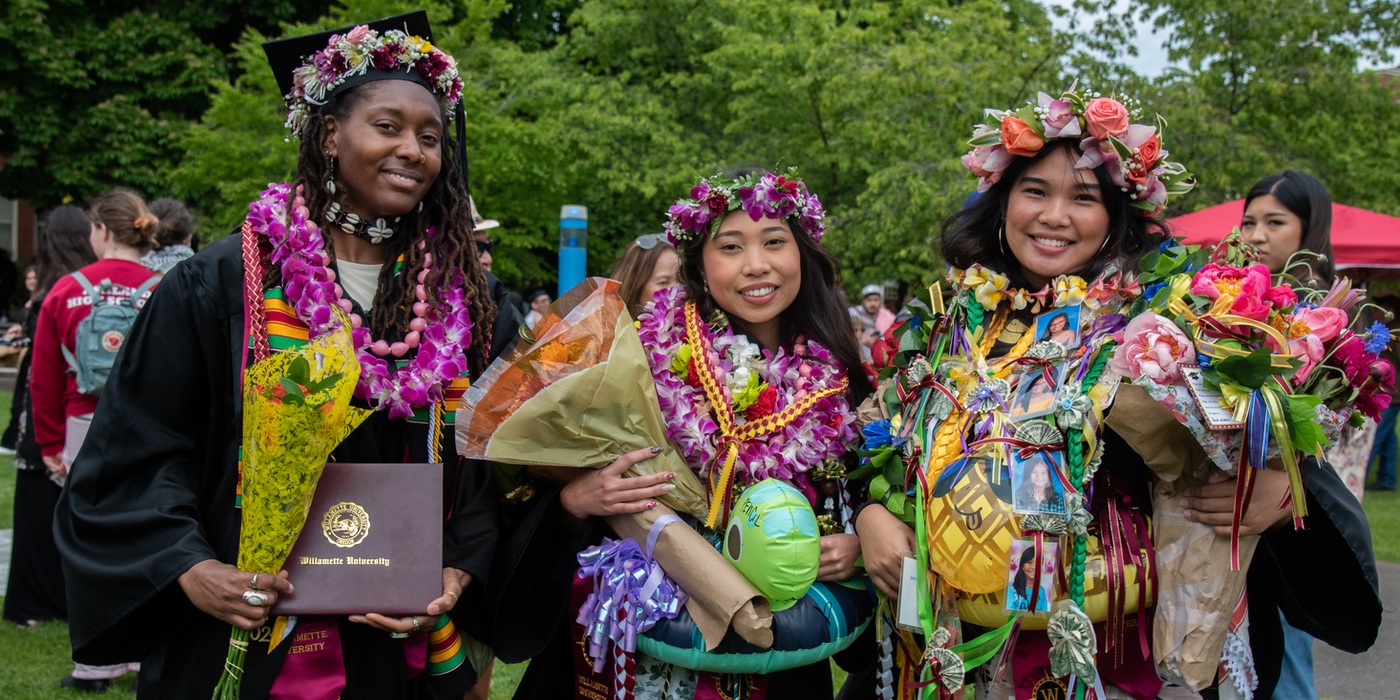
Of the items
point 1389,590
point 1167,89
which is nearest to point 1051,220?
point 1389,590

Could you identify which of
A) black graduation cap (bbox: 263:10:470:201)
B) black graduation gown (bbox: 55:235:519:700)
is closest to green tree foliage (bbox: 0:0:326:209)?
black graduation cap (bbox: 263:10:470:201)

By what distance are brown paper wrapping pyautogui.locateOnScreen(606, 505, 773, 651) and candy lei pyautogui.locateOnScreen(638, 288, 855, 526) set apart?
0.93 ft

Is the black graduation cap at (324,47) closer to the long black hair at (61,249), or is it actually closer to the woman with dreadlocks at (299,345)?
the woman with dreadlocks at (299,345)

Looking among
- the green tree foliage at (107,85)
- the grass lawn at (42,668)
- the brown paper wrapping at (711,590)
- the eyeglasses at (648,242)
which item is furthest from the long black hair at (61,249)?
the green tree foliage at (107,85)

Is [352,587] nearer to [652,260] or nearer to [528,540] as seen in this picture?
[528,540]

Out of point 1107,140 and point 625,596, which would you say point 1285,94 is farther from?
point 625,596

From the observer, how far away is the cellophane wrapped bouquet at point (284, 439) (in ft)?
7.39

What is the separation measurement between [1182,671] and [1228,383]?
690 millimetres

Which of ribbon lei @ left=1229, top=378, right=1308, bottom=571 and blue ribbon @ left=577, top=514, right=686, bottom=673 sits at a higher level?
ribbon lei @ left=1229, top=378, right=1308, bottom=571

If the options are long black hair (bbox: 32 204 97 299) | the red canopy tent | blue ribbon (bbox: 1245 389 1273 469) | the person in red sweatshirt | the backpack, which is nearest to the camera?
blue ribbon (bbox: 1245 389 1273 469)

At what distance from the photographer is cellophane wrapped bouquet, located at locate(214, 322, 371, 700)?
7.39 feet

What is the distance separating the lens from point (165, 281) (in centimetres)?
258

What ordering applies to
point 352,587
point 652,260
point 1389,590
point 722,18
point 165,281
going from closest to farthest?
point 352,587 < point 165,281 < point 652,260 < point 1389,590 < point 722,18

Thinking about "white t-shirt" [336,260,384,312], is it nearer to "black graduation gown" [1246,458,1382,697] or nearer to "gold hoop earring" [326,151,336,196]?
"gold hoop earring" [326,151,336,196]
